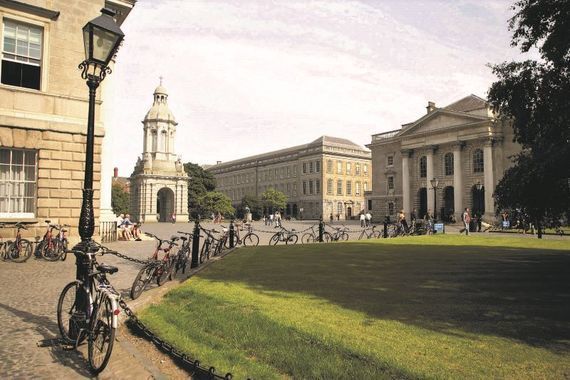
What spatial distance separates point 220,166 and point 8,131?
111 m

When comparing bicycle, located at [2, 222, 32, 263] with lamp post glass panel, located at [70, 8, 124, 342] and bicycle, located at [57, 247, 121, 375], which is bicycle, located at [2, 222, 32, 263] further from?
lamp post glass panel, located at [70, 8, 124, 342]

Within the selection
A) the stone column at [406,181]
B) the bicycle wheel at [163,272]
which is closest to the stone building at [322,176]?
the stone column at [406,181]

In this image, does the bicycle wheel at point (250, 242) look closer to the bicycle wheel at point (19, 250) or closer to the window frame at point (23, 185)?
the window frame at point (23, 185)

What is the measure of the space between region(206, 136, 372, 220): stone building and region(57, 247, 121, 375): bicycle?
80909 mm

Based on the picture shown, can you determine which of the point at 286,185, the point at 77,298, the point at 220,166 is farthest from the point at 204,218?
the point at 77,298

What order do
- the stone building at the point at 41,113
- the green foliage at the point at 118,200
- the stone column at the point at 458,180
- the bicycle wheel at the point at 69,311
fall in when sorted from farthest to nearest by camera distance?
1. the green foliage at the point at 118,200
2. the stone column at the point at 458,180
3. the stone building at the point at 41,113
4. the bicycle wheel at the point at 69,311

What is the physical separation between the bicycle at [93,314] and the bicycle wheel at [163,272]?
2746mm

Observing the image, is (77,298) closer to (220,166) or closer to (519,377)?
(519,377)

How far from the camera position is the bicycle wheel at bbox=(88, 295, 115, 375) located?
4438 mm

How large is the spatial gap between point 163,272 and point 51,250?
6058 mm

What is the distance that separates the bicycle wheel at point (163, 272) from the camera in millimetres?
8602

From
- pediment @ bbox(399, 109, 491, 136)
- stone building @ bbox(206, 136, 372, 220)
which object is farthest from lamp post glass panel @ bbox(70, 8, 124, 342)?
stone building @ bbox(206, 136, 372, 220)

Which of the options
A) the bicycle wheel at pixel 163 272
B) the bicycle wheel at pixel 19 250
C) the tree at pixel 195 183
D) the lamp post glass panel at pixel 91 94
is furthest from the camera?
the tree at pixel 195 183

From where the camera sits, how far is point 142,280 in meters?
7.81
